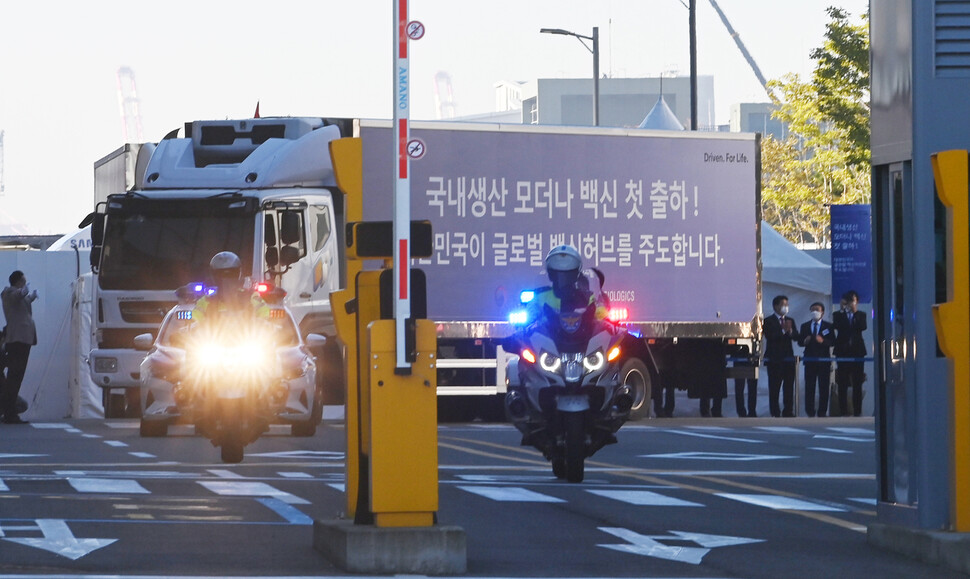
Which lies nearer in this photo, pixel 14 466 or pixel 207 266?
pixel 14 466

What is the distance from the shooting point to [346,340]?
410 inches

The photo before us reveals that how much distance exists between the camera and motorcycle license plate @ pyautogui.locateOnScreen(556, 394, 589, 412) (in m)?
15.2

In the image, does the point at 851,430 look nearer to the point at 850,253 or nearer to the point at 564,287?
the point at 850,253

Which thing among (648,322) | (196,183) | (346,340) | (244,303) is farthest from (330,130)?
(346,340)

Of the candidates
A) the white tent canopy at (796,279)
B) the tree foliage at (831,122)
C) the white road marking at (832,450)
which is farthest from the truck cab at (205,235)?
the tree foliage at (831,122)

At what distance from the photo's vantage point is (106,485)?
569 inches

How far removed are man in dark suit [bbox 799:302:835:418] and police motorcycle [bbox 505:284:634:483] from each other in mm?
14615

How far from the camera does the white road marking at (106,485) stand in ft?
45.8

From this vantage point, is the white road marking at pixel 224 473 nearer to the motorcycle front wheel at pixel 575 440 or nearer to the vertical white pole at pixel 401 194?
the motorcycle front wheel at pixel 575 440

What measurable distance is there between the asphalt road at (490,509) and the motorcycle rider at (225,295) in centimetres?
133

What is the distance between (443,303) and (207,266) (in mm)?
4495

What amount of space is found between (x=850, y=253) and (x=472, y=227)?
7598 mm

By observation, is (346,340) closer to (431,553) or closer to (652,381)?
(431,553)

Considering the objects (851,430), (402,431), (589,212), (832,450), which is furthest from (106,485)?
(589,212)
